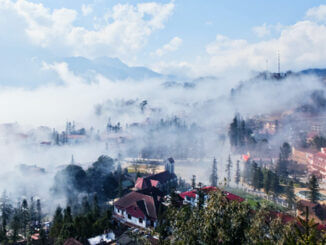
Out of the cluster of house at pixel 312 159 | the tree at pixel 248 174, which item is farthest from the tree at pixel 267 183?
the cluster of house at pixel 312 159

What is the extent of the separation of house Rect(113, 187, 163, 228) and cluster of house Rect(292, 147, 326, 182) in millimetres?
25415

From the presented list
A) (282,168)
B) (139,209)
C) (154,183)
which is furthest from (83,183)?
(282,168)

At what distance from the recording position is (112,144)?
55219 mm

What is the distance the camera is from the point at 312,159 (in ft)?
132

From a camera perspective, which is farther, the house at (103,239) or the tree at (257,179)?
the tree at (257,179)

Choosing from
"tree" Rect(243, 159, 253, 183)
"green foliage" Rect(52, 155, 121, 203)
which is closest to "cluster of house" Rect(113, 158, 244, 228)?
"green foliage" Rect(52, 155, 121, 203)

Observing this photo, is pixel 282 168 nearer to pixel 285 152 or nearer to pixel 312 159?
pixel 285 152

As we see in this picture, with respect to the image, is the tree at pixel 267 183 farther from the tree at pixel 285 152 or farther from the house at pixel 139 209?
the tree at pixel 285 152

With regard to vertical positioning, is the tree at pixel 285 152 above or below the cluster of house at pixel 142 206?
above

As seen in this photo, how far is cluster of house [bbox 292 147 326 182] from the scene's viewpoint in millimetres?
36625

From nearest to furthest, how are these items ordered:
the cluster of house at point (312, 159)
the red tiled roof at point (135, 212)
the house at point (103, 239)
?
the house at point (103, 239) → the red tiled roof at point (135, 212) → the cluster of house at point (312, 159)

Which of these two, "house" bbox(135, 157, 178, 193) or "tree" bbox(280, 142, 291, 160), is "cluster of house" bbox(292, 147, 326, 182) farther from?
"house" bbox(135, 157, 178, 193)

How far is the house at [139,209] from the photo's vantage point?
2077cm

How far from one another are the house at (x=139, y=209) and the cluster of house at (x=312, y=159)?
1001 inches
